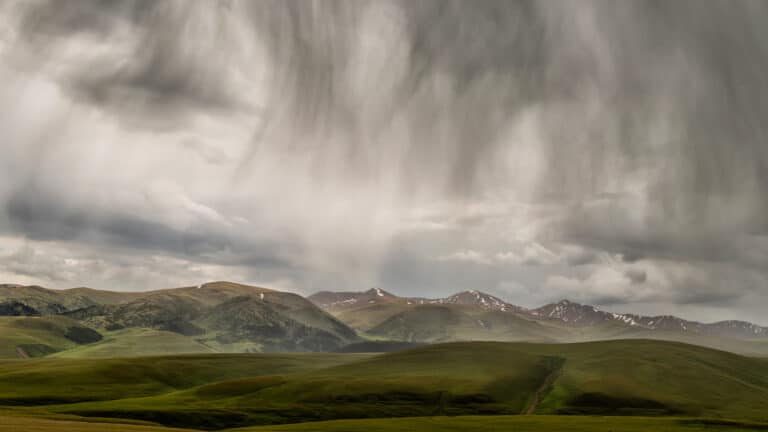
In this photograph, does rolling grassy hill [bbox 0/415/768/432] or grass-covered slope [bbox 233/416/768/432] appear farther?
grass-covered slope [bbox 233/416/768/432]

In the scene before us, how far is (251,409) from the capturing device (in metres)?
185

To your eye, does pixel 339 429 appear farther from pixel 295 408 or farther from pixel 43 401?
pixel 43 401

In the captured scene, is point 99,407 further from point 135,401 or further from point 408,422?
point 408,422

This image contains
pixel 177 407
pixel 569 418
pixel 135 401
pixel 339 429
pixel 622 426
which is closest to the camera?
pixel 339 429

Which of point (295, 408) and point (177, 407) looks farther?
point (295, 408)

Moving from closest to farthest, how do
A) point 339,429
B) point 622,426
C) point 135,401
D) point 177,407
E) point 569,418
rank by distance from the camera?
point 339,429 → point 622,426 → point 569,418 → point 177,407 → point 135,401

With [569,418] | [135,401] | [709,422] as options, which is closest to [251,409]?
[135,401]

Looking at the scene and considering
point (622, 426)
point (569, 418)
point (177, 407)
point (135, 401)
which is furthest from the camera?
point (135, 401)

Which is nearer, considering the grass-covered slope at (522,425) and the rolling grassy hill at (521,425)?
the rolling grassy hill at (521,425)

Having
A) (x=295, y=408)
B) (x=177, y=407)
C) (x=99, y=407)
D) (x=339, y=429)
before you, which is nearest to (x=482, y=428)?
(x=339, y=429)

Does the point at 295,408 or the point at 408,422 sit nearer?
the point at 408,422

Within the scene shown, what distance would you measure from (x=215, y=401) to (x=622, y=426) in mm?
125143

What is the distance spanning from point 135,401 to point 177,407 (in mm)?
22555

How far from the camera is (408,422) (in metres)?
150
